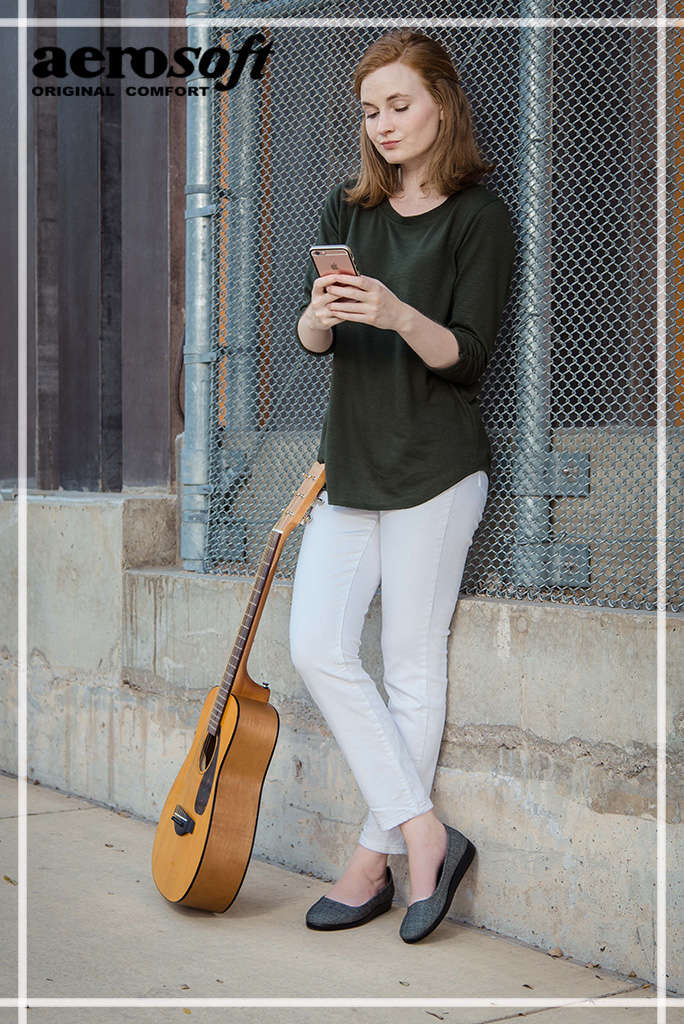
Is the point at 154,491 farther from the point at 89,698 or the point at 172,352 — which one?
the point at 89,698

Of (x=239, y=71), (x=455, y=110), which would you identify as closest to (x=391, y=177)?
(x=455, y=110)

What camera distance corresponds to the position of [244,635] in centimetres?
325

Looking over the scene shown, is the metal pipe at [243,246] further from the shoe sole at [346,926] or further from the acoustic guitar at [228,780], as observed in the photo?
the shoe sole at [346,926]

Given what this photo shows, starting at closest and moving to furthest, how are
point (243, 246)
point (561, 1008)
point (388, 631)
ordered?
point (561, 1008), point (388, 631), point (243, 246)

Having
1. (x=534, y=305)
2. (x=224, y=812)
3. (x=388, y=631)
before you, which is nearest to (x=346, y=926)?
(x=224, y=812)

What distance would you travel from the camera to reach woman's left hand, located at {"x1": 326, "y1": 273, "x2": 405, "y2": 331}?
2.70 meters

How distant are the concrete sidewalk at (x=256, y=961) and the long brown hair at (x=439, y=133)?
1886 mm

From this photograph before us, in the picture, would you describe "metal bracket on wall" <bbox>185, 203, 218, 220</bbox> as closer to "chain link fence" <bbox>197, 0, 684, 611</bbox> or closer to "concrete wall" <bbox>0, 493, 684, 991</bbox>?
"chain link fence" <bbox>197, 0, 684, 611</bbox>

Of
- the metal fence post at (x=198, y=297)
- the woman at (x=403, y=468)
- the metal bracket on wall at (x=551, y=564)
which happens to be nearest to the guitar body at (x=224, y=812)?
the woman at (x=403, y=468)

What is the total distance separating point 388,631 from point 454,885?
2.13ft

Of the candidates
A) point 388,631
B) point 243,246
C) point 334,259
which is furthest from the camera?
point 243,246

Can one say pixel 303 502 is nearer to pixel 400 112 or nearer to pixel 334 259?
pixel 334 259

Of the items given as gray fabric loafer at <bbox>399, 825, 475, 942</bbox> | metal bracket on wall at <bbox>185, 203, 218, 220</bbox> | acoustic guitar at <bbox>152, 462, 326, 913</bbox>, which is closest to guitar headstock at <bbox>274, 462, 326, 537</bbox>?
acoustic guitar at <bbox>152, 462, 326, 913</bbox>

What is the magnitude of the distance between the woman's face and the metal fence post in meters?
1.15
